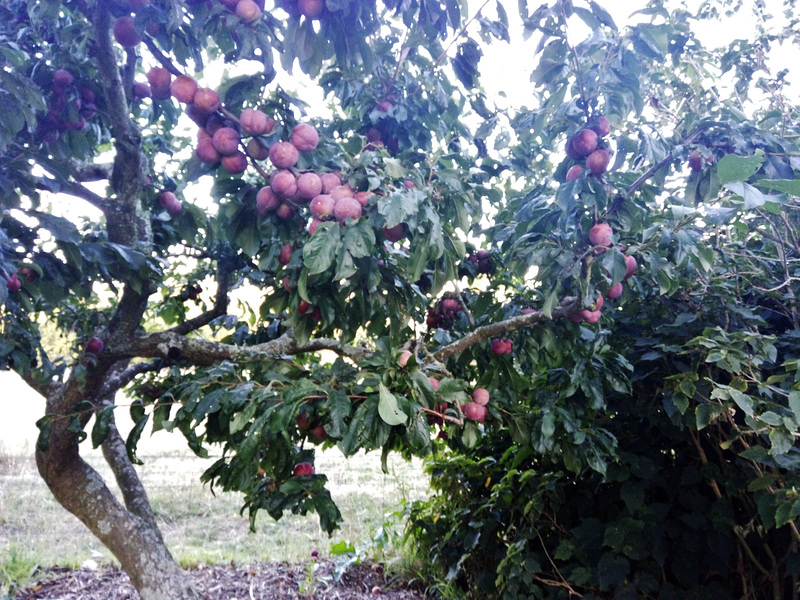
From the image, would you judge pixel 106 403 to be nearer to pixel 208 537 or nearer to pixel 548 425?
pixel 548 425

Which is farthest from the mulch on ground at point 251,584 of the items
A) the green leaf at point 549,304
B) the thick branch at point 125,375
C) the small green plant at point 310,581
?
the green leaf at point 549,304

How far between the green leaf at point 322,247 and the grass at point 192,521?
2578mm

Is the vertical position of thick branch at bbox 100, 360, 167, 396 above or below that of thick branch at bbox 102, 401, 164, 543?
above

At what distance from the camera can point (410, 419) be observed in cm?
119

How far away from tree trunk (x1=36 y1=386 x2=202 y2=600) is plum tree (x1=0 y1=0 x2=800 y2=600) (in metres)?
0.01

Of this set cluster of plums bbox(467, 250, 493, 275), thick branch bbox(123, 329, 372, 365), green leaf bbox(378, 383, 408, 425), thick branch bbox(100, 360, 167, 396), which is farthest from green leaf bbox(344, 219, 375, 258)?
thick branch bbox(100, 360, 167, 396)

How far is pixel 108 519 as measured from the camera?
2.23 metres

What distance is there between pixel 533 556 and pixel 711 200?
1.46m

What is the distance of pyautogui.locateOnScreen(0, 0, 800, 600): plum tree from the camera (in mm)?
1367

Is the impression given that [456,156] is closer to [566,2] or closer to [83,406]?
[566,2]

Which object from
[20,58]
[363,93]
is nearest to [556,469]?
[363,93]

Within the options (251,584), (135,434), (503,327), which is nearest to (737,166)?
(503,327)

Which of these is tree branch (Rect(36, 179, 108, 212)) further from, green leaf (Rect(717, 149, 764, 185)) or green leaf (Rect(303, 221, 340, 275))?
green leaf (Rect(717, 149, 764, 185))

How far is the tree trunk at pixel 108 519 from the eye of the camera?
85.9 inches
